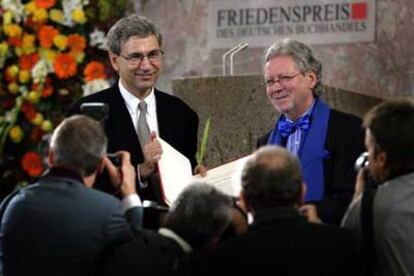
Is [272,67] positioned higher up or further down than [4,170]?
higher up

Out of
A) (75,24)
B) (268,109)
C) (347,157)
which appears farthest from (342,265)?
(75,24)

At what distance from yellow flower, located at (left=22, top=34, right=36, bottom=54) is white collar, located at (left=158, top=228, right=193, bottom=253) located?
11.4ft

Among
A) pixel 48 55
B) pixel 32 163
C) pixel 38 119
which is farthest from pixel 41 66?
pixel 32 163

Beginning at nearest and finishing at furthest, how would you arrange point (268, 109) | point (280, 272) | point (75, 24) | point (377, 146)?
point (280, 272)
point (377, 146)
point (268, 109)
point (75, 24)

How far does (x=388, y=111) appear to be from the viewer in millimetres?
3922

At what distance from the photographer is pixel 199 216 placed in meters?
3.79

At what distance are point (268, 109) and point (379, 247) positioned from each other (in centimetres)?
240

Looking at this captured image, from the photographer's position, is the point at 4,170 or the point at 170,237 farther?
the point at 4,170

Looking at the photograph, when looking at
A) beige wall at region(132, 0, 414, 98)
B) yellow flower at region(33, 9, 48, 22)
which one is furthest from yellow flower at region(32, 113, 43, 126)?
beige wall at region(132, 0, 414, 98)

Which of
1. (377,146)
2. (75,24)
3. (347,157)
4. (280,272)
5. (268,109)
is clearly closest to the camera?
(280,272)

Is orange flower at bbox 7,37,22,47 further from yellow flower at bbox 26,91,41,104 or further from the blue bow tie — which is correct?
the blue bow tie

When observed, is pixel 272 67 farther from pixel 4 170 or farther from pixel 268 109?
pixel 4 170

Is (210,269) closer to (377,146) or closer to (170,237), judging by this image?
(170,237)

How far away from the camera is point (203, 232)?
3791 millimetres
